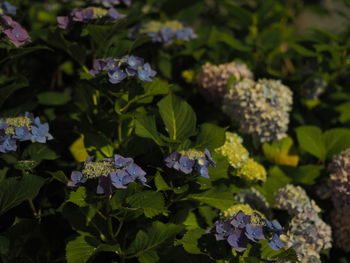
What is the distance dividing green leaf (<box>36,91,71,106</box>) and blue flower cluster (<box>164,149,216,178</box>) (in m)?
0.94

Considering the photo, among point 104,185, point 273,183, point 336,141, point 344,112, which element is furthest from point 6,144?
point 344,112

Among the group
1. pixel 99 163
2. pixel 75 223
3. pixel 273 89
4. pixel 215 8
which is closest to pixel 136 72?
pixel 99 163

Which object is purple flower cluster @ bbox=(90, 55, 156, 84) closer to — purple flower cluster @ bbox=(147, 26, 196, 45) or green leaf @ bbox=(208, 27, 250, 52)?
purple flower cluster @ bbox=(147, 26, 196, 45)

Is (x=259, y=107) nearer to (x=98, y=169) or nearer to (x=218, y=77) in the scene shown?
(x=218, y=77)

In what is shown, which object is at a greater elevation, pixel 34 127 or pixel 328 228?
pixel 34 127

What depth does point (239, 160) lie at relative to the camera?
1.86 meters

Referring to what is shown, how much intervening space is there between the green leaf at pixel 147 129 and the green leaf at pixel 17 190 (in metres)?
0.35

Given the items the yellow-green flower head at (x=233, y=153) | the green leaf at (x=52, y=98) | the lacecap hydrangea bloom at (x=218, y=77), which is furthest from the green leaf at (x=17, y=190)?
the lacecap hydrangea bloom at (x=218, y=77)

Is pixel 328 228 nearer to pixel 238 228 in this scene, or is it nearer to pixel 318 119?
pixel 238 228

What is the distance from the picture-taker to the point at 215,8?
3.50 metres

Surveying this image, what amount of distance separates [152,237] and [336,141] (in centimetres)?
107

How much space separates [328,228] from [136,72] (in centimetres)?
91

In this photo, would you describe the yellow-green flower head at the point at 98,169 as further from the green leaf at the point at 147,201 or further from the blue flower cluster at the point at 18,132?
the blue flower cluster at the point at 18,132

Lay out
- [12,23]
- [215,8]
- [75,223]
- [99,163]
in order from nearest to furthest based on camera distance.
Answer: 1. [99,163]
2. [75,223]
3. [12,23]
4. [215,8]
